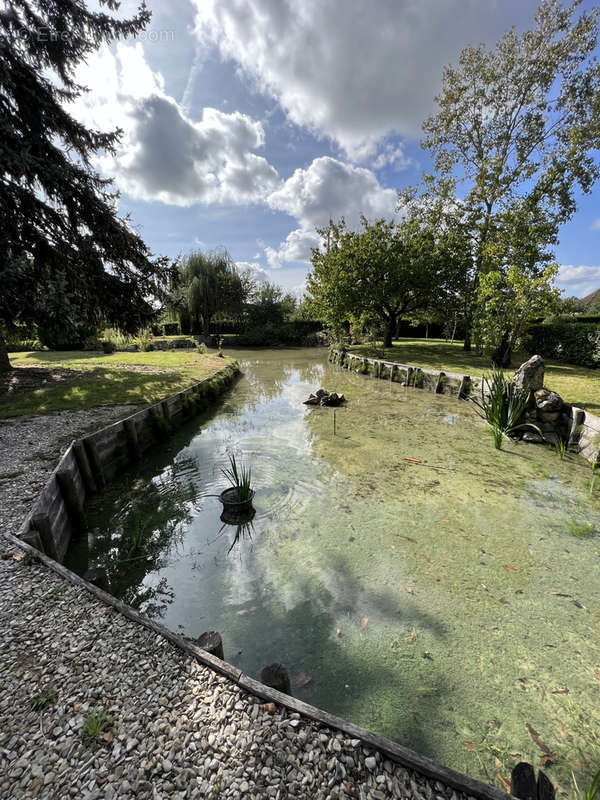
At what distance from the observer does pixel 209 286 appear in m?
26.5

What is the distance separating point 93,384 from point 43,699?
9221 millimetres

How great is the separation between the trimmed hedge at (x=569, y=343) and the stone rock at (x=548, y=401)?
6.15 metres

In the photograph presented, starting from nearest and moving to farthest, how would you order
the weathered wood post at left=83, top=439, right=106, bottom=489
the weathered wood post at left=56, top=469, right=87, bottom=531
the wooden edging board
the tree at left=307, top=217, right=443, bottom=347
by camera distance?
the wooden edging board
the weathered wood post at left=56, top=469, right=87, bottom=531
the weathered wood post at left=83, top=439, right=106, bottom=489
the tree at left=307, top=217, right=443, bottom=347

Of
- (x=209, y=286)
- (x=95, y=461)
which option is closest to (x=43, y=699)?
(x=95, y=461)

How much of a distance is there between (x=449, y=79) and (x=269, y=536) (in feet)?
69.7

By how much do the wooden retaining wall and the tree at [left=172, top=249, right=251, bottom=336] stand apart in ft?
66.8

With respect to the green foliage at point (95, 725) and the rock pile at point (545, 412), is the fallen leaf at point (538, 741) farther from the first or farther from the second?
the rock pile at point (545, 412)

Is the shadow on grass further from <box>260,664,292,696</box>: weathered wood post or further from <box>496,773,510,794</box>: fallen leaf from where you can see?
<box>496,773,510,794</box>: fallen leaf

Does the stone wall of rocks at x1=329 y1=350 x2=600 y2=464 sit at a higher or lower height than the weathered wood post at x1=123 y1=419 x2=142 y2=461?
higher

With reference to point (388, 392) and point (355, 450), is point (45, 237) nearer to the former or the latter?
point (355, 450)

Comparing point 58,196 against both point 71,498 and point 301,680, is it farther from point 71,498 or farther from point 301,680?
point 301,680

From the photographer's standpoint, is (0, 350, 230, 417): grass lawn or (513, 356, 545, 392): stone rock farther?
(0, 350, 230, 417): grass lawn

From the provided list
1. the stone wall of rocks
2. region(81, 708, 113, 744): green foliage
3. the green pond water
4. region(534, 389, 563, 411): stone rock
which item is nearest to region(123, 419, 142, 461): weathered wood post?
the green pond water

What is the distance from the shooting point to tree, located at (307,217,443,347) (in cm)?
1577
